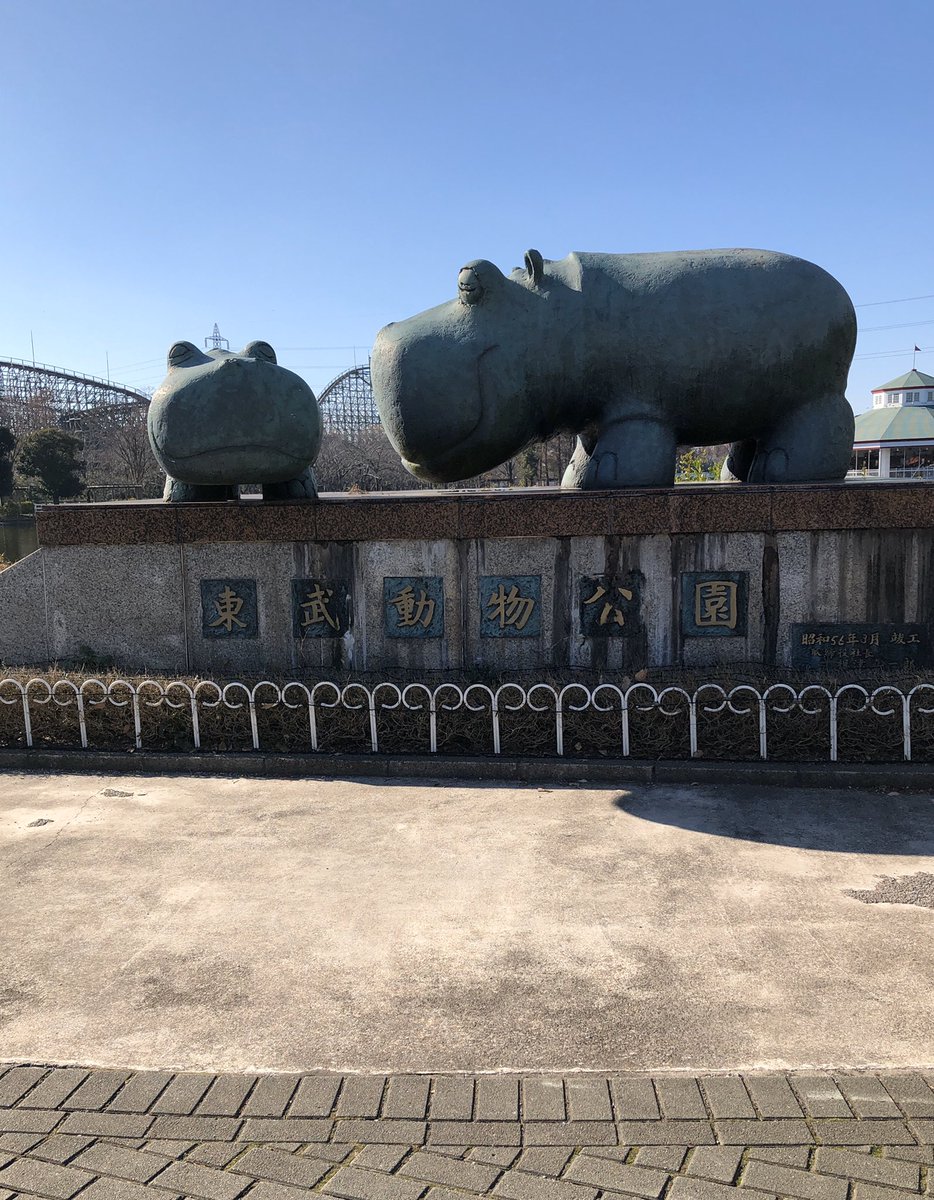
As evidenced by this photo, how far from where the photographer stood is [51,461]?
36188 millimetres

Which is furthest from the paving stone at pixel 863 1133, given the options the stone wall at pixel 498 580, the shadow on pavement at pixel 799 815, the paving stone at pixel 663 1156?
the stone wall at pixel 498 580

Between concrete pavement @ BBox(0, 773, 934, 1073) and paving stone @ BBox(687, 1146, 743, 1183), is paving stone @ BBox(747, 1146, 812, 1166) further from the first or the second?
concrete pavement @ BBox(0, 773, 934, 1073)

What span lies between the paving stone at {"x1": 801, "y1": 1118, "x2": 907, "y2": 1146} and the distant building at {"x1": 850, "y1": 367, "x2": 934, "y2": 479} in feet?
120

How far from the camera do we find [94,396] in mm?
71062

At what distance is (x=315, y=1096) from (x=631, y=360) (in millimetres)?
5042

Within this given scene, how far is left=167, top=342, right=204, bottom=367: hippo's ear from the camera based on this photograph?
7.04 meters

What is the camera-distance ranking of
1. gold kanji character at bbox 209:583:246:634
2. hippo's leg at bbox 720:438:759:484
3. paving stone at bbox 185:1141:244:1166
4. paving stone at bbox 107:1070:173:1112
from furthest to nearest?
hippo's leg at bbox 720:438:759:484
gold kanji character at bbox 209:583:246:634
paving stone at bbox 107:1070:173:1112
paving stone at bbox 185:1141:244:1166

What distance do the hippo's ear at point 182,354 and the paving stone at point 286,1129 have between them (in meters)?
5.54

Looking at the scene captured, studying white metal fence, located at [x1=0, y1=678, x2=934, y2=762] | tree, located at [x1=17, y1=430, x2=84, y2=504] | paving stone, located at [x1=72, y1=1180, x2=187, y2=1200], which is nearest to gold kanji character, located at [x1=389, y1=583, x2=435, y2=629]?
white metal fence, located at [x1=0, y1=678, x2=934, y2=762]

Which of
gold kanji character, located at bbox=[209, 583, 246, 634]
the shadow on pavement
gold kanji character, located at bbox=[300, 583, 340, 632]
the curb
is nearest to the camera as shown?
the shadow on pavement

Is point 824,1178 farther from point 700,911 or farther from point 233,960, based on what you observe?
point 233,960

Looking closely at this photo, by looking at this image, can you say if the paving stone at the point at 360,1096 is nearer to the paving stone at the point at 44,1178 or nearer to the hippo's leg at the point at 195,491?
the paving stone at the point at 44,1178

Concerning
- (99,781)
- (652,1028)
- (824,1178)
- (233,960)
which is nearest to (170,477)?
(99,781)

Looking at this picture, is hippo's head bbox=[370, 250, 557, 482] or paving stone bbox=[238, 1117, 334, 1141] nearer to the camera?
paving stone bbox=[238, 1117, 334, 1141]
